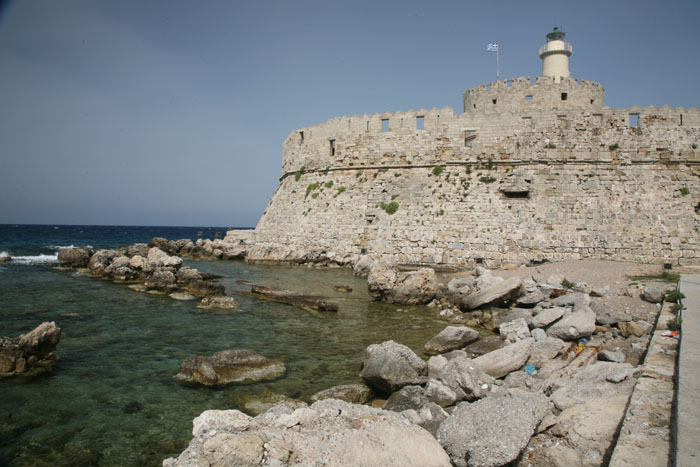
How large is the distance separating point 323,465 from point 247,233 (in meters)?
24.8

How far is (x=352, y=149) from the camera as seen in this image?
69.7 feet

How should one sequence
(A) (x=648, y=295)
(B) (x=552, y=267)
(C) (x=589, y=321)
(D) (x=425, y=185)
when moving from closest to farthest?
(C) (x=589, y=321) → (A) (x=648, y=295) → (B) (x=552, y=267) → (D) (x=425, y=185)

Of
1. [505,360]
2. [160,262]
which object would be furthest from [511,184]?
[160,262]

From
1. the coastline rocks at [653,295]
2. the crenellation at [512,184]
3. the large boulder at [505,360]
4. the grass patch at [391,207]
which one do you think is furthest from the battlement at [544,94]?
the large boulder at [505,360]

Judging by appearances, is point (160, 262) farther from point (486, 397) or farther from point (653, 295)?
point (653, 295)

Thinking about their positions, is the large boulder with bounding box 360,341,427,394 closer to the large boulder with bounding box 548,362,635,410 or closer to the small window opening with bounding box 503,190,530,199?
the large boulder with bounding box 548,362,635,410

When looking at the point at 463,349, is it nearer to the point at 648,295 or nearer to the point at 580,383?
the point at 580,383

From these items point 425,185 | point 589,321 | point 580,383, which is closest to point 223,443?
point 580,383

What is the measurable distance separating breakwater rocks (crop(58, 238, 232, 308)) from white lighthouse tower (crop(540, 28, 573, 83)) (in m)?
20.7

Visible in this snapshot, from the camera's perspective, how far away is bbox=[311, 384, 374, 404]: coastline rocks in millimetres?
5832

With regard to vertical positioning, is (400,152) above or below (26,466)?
above

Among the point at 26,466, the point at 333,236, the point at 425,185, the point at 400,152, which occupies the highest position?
the point at 400,152

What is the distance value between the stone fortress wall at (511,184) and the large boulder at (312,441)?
14.3 meters

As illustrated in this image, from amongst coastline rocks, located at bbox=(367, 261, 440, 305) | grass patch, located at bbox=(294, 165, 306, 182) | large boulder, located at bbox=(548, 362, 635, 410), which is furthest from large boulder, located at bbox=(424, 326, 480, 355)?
grass patch, located at bbox=(294, 165, 306, 182)
